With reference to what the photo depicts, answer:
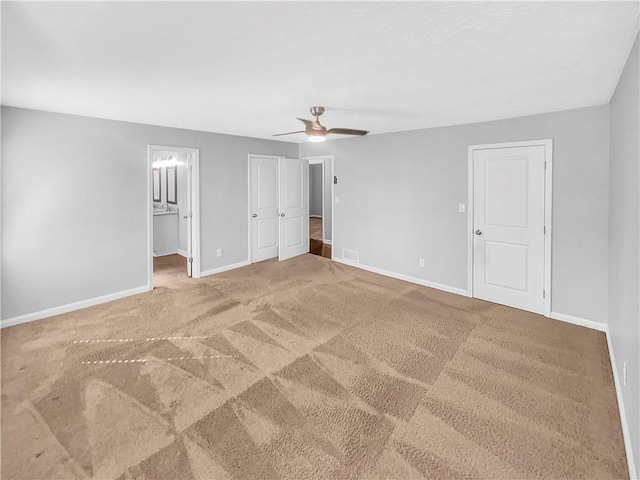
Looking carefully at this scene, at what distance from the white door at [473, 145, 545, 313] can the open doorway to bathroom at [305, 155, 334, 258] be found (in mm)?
2634

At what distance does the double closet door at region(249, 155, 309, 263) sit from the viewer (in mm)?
5859

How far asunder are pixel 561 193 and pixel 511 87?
1481mm

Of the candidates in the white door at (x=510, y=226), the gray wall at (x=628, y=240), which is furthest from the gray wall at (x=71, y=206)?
the gray wall at (x=628, y=240)

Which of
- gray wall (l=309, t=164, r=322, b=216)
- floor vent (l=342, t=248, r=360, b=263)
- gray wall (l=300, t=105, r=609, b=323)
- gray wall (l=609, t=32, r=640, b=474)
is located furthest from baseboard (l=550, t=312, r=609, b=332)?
gray wall (l=309, t=164, r=322, b=216)

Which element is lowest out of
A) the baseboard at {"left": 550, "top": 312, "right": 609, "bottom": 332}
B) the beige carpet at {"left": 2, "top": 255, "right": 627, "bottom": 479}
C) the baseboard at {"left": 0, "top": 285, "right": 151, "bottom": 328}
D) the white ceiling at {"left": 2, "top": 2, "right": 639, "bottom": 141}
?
the beige carpet at {"left": 2, "top": 255, "right": 627, "bottom": 479}

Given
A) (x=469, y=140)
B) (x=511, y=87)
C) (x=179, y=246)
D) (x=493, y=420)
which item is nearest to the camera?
(x=493, y=420)

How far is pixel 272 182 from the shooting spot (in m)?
6.10

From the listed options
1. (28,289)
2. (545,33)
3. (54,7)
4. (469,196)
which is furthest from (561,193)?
(28,289)

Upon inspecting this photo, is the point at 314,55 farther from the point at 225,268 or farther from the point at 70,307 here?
the point at 225,268

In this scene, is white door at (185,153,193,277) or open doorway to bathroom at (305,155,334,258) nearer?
white door at (185,153,193,277)

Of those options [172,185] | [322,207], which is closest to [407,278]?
[172,185]

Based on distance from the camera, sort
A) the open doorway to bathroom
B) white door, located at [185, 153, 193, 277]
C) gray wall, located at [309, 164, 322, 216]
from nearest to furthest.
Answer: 1. white door, located at [185, 153, 193, 277]
2. the open doorway to bathroom
3. gray wall, located at [309, 164, 322, 216]

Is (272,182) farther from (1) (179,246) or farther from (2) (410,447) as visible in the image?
(2) (410,447)

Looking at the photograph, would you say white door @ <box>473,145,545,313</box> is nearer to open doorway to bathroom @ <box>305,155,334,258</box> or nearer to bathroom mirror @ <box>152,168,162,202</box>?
open doorway to bathroom @ <box>305,155,334,258</box>
